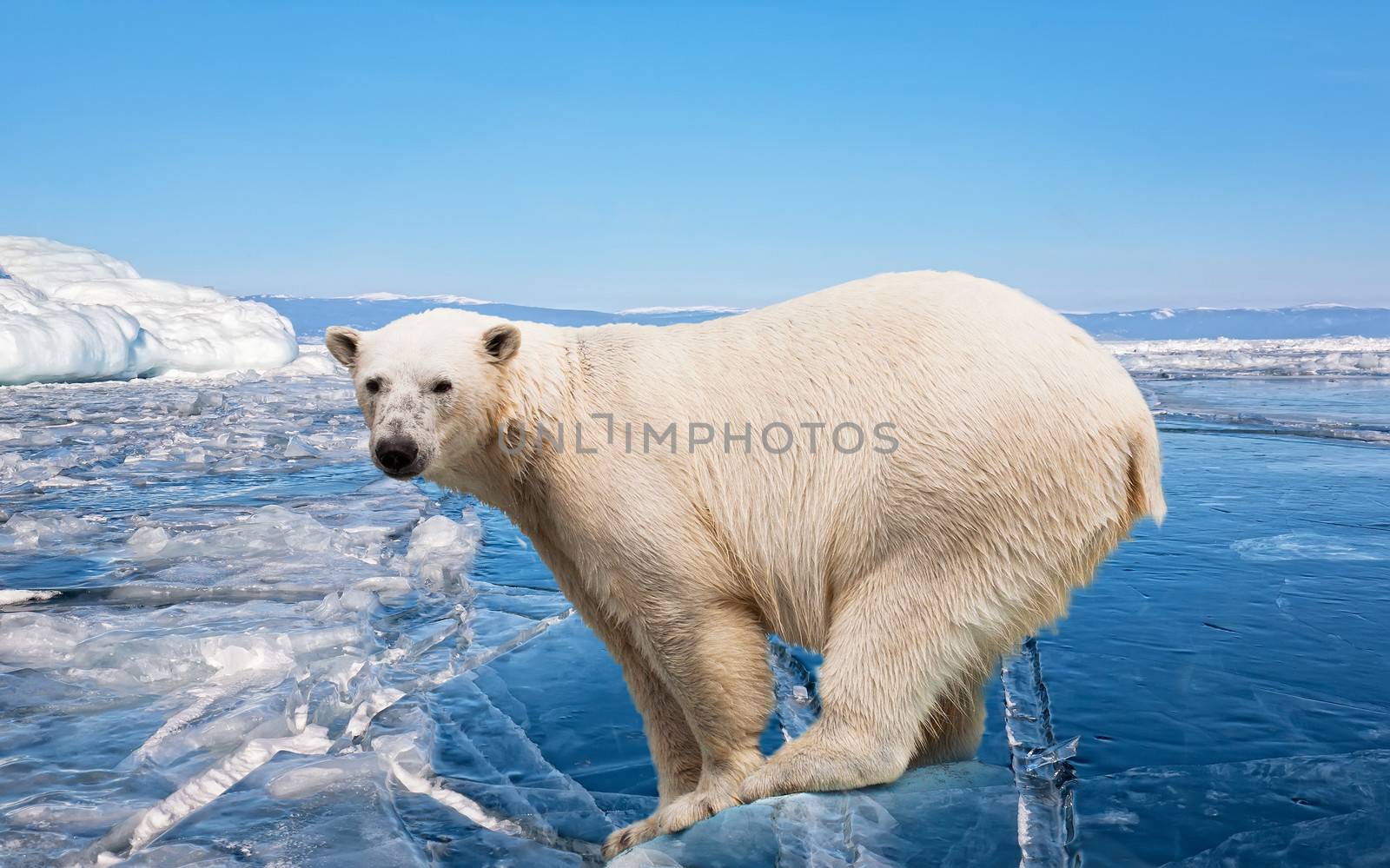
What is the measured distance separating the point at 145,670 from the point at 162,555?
268 cm

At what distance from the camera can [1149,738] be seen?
308cm

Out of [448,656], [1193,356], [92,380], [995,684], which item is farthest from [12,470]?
[1193,356]

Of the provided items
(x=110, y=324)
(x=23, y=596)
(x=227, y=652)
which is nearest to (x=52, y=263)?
(x=110, y=324)

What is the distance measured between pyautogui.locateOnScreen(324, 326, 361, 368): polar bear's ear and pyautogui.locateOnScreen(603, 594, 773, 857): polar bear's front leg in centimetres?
121

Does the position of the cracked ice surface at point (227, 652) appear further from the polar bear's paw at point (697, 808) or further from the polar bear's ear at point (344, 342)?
the polar bear's ear at point (344, 342)

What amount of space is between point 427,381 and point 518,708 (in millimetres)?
1875

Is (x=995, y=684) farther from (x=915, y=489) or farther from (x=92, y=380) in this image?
(x=92, y=380)

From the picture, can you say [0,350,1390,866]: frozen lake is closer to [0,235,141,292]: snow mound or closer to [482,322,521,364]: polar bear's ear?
[482,322,521,364]: polar bear's ear

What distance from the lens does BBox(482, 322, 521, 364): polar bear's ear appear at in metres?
2.62

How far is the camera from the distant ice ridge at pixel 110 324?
78.5 feet

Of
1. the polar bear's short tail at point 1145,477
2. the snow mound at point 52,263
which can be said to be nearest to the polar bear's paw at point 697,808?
the polar bear's short tail at point 1145,477

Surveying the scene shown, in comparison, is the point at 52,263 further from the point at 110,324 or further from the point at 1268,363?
the point at 1268,363

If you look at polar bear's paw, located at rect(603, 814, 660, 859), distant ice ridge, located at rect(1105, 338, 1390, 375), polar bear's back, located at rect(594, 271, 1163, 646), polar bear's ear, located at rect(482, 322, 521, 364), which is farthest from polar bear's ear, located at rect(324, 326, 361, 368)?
distant ice ridge, located at rect(1105, 338, 1390, 375)

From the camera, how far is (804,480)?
8.42ft
